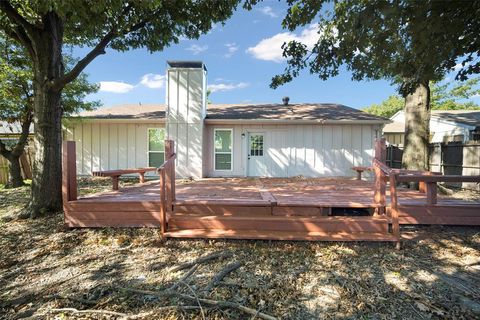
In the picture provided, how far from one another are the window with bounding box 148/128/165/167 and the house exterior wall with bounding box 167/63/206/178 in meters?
1.41

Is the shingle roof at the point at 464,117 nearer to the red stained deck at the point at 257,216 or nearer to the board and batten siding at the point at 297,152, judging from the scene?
the board and batten siding at the point at 297,152

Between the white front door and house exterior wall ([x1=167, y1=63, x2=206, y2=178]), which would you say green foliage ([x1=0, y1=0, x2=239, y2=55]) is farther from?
the white front door

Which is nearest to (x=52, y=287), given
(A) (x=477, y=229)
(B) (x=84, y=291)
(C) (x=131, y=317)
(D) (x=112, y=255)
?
(B) (x=84, y=291)

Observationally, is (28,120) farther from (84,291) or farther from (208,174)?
(84,291)

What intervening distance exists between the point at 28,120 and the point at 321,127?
35.2 ft

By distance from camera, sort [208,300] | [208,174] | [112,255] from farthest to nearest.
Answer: [208,174], [112,255], [208,300]

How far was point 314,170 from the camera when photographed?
33.4ft

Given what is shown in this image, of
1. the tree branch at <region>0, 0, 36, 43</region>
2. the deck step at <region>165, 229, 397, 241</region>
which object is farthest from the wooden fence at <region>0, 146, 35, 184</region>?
the deck step at <region>165, 229, 397, 241</region>

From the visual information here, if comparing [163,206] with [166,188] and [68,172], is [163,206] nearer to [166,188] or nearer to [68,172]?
[166,188]

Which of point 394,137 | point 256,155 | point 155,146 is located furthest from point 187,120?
point 394,137

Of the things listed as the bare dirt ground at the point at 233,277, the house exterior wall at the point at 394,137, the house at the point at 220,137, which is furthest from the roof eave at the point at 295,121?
the house exterior wall at the point at 394,137

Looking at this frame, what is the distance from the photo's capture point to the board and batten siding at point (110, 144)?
35.9ft

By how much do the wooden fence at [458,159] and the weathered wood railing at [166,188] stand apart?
9.47 meters

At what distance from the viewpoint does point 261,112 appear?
11094 millimetres
